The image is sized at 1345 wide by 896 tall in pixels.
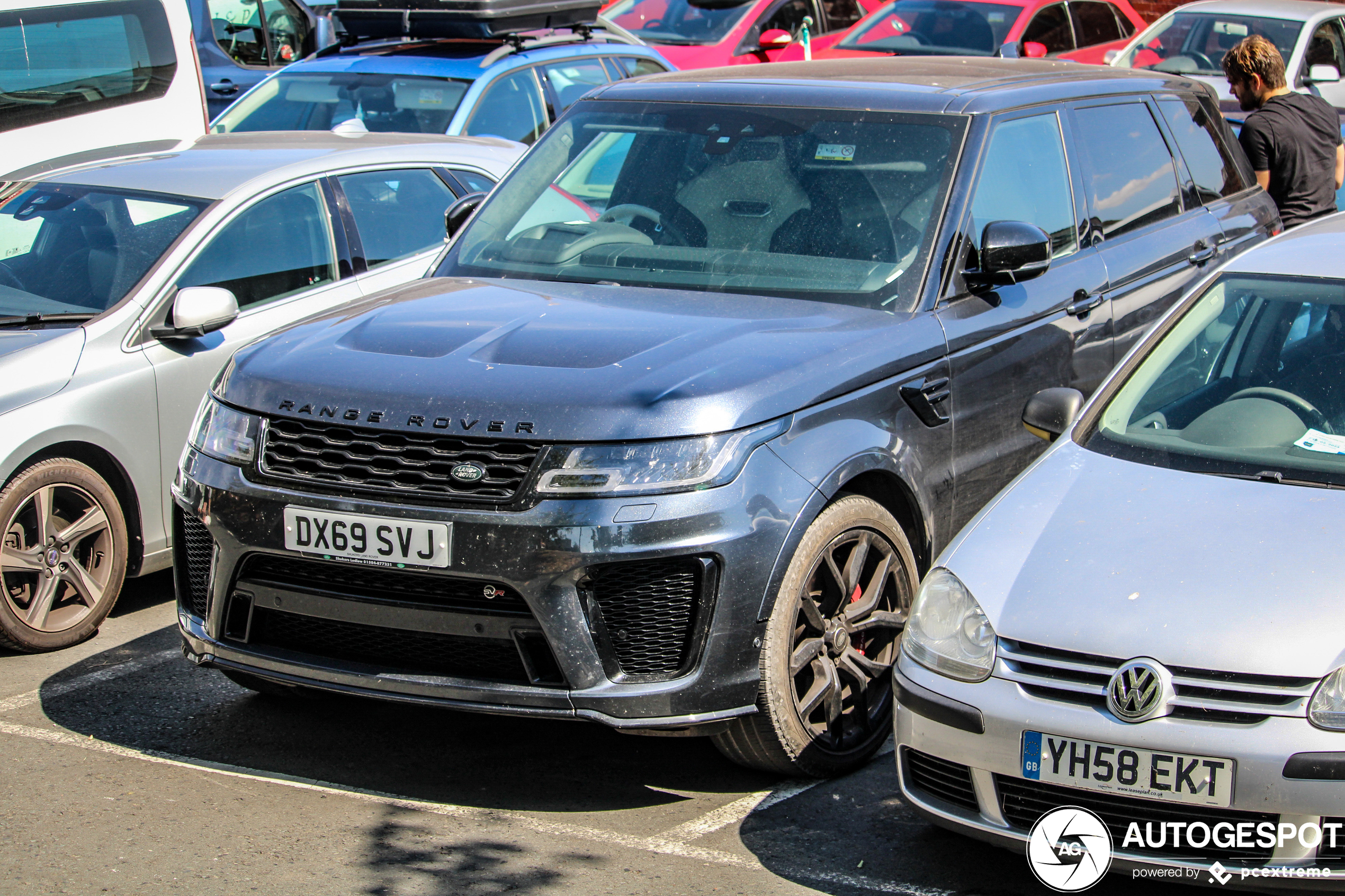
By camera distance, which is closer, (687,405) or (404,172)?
(687,405)

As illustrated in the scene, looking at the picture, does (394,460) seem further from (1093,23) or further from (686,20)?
(1093,23)

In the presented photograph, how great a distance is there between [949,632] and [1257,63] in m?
6.03

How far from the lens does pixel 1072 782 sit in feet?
11.7

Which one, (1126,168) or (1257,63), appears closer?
(1126,168)

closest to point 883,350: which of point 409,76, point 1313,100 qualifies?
point 1313,100

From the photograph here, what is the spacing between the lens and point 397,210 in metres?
7.30

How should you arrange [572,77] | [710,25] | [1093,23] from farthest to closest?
[1093,23], [710,25], [572,77]

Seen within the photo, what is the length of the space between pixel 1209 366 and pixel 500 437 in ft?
7.09

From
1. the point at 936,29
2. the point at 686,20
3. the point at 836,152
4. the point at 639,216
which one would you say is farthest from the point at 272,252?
the point at 936,29

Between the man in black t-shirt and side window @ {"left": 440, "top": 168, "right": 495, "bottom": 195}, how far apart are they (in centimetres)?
411

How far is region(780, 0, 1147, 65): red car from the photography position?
16156 millimetres

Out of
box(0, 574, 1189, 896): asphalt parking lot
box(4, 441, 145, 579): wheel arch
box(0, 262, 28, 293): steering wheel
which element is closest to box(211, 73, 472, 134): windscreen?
box(0, 262, 28, 293): steering wheel

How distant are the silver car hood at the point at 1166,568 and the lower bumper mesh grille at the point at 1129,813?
32 cm

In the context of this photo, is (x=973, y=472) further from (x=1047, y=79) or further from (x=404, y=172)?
(x=404, y=172)
